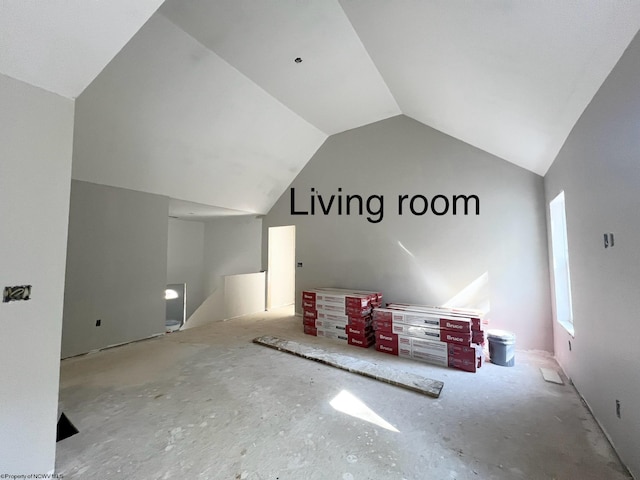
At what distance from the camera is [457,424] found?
212cm

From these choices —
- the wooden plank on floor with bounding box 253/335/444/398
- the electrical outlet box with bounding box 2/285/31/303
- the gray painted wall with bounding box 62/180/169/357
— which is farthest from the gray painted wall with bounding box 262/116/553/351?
the electrical outlet box with bounding box 2/285/31/303

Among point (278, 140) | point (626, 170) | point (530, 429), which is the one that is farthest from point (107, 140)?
point (530, 429)

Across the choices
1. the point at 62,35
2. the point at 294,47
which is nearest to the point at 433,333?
the point at 294,47

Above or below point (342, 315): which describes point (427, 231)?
above

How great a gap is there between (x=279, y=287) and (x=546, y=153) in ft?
18.5

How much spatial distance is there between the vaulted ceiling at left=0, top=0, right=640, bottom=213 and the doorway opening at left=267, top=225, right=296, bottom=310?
75.7 inches

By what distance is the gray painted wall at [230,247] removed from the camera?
6461mm

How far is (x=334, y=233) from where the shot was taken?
17.3ft

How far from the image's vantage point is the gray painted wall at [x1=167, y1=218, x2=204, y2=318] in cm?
718

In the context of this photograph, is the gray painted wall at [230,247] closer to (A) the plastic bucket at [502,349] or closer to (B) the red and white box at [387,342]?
(B) the red and white box at [387,342]

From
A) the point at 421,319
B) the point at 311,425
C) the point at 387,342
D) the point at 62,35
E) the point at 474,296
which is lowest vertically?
the point at 311,425

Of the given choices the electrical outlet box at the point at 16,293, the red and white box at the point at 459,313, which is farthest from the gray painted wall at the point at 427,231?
the electrical outlet box at the point at 16,293

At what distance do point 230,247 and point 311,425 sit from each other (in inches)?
220

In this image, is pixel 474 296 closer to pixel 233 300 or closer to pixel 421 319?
pixel 421 319
